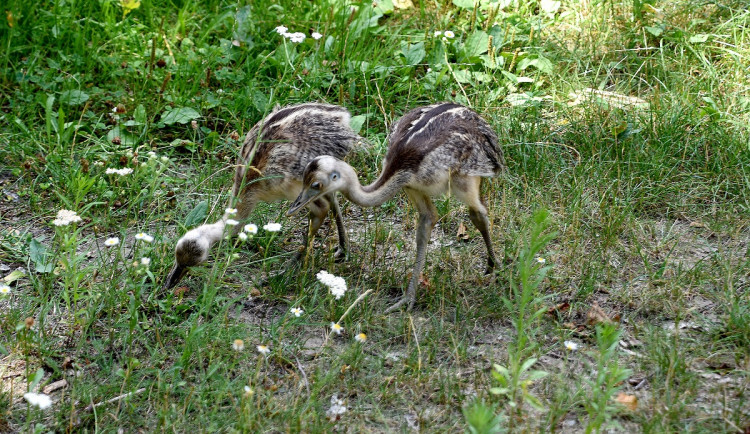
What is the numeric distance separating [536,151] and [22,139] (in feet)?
11.8

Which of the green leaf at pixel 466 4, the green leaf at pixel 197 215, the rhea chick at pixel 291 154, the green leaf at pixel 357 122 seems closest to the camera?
the rhea chick at pixel 291 154

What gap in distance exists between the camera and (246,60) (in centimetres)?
693

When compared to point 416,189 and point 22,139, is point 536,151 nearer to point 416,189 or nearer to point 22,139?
point 416,189

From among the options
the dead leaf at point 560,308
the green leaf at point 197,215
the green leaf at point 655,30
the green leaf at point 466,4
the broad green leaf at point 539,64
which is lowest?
the green leaf at point 197,215

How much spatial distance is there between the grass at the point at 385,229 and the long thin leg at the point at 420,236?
0.09 meters

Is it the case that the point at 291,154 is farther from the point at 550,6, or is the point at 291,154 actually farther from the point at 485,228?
the point at 550,6

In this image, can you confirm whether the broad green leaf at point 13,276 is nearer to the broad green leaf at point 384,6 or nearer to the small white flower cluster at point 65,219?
the small white flower cluster at point 65,219

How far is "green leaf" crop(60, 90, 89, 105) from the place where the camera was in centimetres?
655

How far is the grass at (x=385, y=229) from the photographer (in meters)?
4.20

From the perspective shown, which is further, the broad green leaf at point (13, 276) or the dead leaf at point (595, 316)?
the broad green leaf at point (13, 276)

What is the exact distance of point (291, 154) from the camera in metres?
5.41

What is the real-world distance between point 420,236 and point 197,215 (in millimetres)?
1408

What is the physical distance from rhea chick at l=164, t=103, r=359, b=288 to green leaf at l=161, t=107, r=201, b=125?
1042 mm

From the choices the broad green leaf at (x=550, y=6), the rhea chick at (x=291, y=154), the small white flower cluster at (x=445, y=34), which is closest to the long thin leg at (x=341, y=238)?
the rhea chick at (x=291, y=154)
